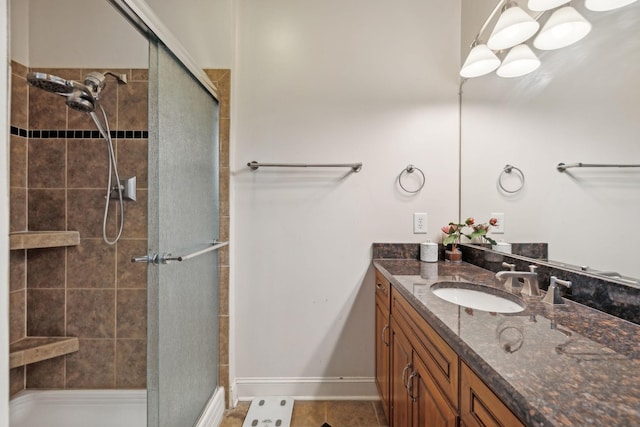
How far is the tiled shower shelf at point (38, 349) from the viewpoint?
1.33m

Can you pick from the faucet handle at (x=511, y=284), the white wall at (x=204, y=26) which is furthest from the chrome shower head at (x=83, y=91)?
the faucet handle at (x=511, y=284)

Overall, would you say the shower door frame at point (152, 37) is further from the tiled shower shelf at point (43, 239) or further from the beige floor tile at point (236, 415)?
the tiled shower shelf at point (43, 239)

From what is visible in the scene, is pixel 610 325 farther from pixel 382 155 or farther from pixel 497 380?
pixel 382 155

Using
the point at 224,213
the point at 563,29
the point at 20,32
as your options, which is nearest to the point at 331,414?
the point at 224,213

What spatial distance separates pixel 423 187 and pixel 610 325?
1125mm

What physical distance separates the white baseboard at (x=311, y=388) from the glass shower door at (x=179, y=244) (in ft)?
0.88

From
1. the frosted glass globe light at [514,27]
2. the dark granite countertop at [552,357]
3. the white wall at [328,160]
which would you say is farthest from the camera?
the white wall at [328,160]

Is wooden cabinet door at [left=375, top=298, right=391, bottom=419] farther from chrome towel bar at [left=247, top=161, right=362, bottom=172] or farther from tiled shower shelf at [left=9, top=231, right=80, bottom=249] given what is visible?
tiled shower shelf at [left=9, top=231, right=80, bottom=249]

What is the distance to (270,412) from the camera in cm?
158

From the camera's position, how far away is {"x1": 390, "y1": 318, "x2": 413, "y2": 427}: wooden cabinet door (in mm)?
1073

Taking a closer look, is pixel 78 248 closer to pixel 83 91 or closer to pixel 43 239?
pixel 43 239

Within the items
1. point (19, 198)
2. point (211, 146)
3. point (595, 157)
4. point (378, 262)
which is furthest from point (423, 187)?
point (19, 198)

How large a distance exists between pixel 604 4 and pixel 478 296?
1.13 metres

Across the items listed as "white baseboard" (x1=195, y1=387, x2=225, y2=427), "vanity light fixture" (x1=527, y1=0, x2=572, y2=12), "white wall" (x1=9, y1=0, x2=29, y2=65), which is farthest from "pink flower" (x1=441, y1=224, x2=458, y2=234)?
"white wall" (x1=9, y1=0, x2=29, y2=65)
